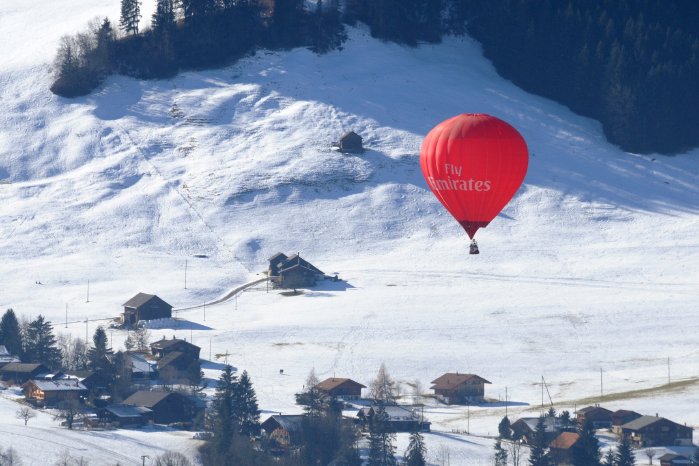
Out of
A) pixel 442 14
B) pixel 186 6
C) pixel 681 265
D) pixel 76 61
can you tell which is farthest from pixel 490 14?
pixel 681 265

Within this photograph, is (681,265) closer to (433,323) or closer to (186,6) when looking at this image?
(433,323)

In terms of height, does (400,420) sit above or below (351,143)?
below

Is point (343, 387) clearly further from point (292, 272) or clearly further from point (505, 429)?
point (292, 272)

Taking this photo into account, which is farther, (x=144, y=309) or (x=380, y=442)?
(x=144, y=309)

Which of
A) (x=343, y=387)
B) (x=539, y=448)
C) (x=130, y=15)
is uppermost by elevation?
(x=130, y=15)

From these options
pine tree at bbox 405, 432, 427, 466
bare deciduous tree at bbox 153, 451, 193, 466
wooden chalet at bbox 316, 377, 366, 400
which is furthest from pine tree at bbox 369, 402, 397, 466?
bare deciduous tree at bbox 153, 451, 193, 466

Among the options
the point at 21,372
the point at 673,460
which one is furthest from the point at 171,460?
the point at 673,460

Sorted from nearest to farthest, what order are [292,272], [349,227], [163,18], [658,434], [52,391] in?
1. [658,434]
2. [52,391]
3. [292,272]
4. [349,227]
5. [163,18]
